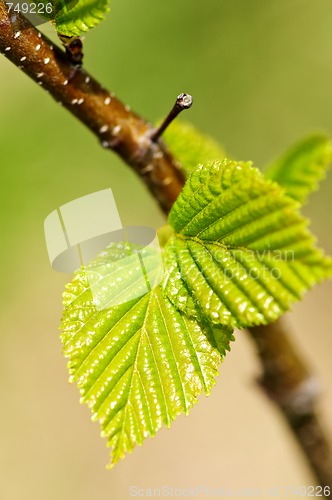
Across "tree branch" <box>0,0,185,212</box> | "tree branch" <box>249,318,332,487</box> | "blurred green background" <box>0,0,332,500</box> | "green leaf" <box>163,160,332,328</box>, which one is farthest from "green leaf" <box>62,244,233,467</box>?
"blurred green background" <box>0,0,332,500</box>

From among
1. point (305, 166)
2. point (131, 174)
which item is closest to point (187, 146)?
point (305, 166)

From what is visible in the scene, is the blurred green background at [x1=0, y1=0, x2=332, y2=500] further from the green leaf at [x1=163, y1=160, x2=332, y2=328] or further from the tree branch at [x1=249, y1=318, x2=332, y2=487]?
the green leaf at [x1=163, y1=160, x2=332, y2=328]

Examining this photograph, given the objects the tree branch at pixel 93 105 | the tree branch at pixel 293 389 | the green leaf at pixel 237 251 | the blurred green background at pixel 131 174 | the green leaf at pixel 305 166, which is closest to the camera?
the green leaf at pixel 237 251

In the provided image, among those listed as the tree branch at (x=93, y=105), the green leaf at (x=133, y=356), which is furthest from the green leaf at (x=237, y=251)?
the tree branch at (x=93, y=105)

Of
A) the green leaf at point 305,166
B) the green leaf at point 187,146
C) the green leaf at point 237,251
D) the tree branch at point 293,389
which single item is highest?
the green leaf at point 187,146

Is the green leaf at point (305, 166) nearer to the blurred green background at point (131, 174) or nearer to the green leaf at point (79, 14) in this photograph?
the green leaf at point (79, 14)

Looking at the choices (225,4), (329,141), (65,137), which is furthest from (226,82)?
(329,141)
